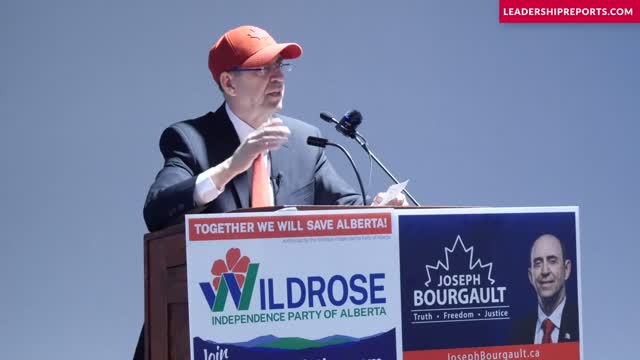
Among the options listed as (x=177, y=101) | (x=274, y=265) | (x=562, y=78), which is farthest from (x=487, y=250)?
(x=562, y=78)

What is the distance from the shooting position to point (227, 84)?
288cm

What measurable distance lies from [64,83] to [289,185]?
1.44 meters

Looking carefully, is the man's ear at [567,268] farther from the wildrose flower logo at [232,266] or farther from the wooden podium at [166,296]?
the wooden podium at [166,296]

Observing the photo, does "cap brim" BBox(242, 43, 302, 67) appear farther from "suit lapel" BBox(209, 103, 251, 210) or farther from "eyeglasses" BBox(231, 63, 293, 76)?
"suit lapel" BBox(209, 103, 251, 210)

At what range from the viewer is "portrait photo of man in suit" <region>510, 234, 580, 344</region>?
7.25ft

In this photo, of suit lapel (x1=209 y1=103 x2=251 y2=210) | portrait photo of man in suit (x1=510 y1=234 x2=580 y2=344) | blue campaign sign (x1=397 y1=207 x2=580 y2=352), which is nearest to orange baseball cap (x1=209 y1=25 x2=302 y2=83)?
suit lapel (x1=209 y1=103 x2=251 y2=210)

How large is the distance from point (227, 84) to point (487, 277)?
1.02 m

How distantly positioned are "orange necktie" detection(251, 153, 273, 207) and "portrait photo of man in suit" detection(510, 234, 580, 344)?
749 mm

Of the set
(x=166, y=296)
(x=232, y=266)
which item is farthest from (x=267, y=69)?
(x=232, y=266)

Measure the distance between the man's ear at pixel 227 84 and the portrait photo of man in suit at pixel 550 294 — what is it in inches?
40.1

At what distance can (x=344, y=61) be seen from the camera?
13.7ft

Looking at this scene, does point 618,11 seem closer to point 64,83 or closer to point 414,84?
point 414,84

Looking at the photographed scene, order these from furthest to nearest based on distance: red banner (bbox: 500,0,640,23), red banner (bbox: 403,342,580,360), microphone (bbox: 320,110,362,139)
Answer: red banner (bbox: 500,0,640,23) → microphone (bbox: 320,110,362,139) → red banner (bbox: 403,342,580,360)

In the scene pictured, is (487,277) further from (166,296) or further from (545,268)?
(166,296)
